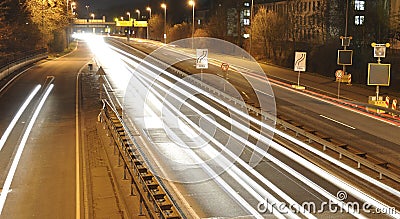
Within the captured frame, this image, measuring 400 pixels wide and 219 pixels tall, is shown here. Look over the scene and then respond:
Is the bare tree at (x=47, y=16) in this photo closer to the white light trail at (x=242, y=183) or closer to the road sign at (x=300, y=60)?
the road sign at (x=300, y=60)

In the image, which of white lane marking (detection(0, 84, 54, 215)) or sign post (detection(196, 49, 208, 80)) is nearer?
white lane marking (detection(0, 84, 54, 215))

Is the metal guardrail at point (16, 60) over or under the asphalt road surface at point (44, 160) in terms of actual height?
over

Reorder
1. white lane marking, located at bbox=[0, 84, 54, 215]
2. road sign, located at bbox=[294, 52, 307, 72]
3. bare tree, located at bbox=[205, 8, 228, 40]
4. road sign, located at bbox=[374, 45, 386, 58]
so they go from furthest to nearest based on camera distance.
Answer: bare tree, located at bbox=[205, 8, 228, 40] → road sign, located at bbox=[294, 52, 307, 72] → road sign, located at bbox=[374, 45, 386, 58] → white lane marking, located at bbox=[0, 84, 54, 215]

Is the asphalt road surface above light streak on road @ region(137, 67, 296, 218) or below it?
below

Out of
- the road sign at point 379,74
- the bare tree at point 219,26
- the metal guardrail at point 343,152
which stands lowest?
the metal guardrail at point 343,152

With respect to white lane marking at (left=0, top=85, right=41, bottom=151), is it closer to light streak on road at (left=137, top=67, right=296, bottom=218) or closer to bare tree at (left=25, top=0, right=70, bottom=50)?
light streak on road at (left=137, top=67, right=296, bottom=218)

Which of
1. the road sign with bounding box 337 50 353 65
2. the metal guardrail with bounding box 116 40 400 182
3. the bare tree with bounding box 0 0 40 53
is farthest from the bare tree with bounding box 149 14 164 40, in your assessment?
the metal guardrail with bounding box 116 40 400 182

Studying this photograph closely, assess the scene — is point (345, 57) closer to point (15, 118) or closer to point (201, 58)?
point (201, 58)

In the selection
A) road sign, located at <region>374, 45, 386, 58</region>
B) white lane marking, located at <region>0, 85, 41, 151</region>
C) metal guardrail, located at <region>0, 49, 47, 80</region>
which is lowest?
white lane marking, located at <region>0, 85, 41, 151</region>

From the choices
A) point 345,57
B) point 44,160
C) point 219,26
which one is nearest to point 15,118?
point 44,160

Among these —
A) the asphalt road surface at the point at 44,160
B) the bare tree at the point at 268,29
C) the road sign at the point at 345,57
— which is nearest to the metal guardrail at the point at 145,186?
the asphalt road surface at the point at 44,160

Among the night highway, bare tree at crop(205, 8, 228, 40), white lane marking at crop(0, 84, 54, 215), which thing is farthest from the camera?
bare tree at crop(205, 8, 228, 40)

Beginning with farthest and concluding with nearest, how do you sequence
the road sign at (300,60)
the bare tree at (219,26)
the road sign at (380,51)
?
the bare tree at (219,26), the road sign at (300,60), the road sign at (380,51)

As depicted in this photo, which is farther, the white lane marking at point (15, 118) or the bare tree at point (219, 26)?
the bare tree at point (219, 26)
